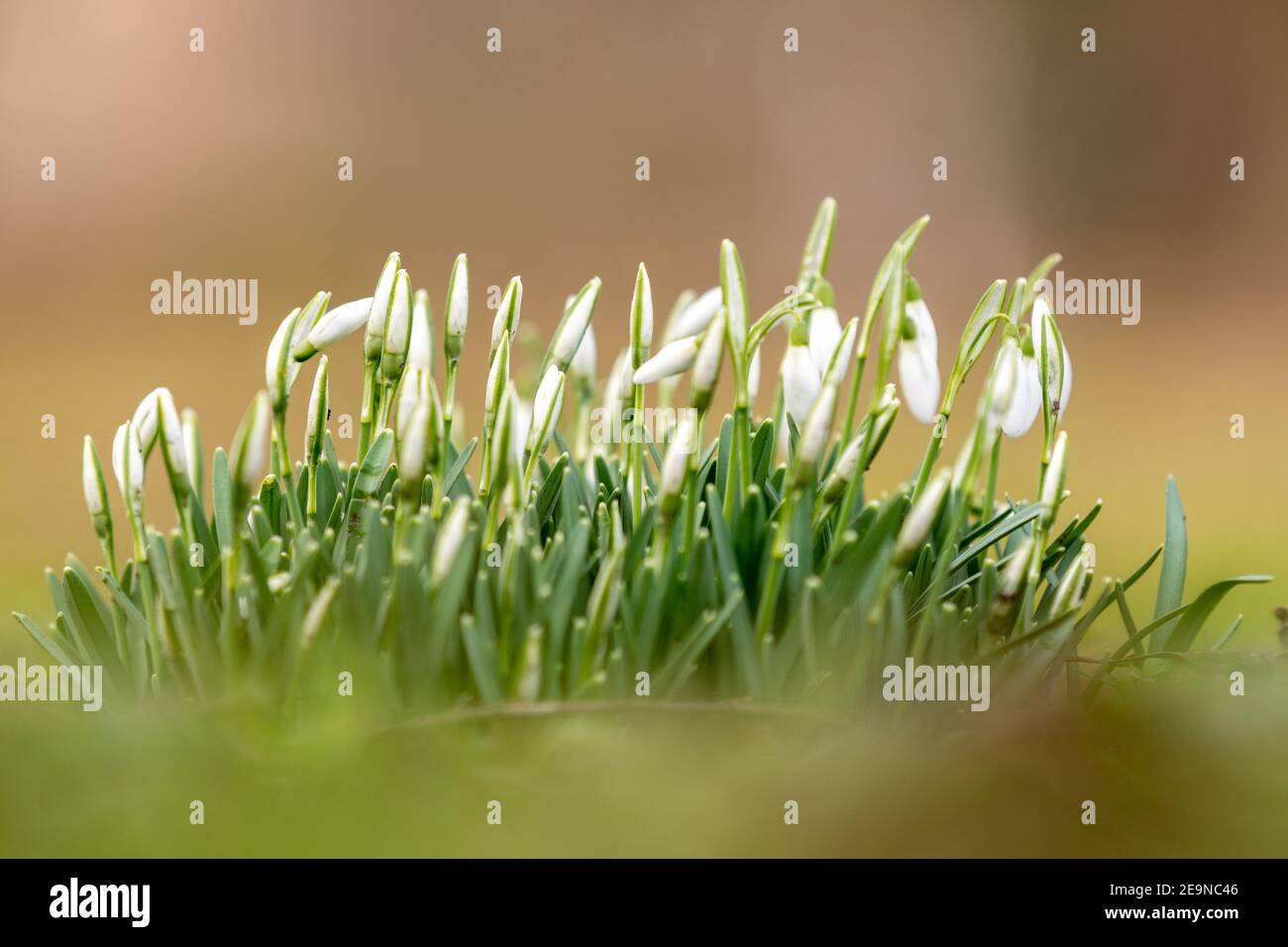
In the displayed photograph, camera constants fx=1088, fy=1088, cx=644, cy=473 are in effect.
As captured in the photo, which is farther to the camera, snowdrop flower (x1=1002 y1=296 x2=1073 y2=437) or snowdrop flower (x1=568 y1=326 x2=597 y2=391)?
snowdrop flower (x1=568 y1=326 x2=597 y2=391)

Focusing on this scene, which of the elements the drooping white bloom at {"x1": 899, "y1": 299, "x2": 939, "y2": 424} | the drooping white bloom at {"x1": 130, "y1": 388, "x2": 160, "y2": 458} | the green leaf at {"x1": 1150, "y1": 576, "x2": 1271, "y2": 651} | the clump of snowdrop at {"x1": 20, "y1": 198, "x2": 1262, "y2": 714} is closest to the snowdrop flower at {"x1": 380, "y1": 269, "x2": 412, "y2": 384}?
the clump of snowdrop at {"x1": 20, "y1": 198, "x2": 1262, "y2": 714}

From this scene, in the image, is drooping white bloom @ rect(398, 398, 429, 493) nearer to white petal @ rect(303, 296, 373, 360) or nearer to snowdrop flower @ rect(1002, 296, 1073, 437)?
white petal @ rect(303, 296, 373, 360)

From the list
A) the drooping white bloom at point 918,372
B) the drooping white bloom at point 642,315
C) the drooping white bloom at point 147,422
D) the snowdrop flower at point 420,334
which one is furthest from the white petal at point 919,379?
the drooping white bloom at point 147,422

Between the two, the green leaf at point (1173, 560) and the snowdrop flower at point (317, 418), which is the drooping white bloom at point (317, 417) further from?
the green leaf at point (1173, 560)

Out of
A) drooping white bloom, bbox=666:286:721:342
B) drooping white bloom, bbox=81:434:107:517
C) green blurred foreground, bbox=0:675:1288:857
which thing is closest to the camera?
green blurred foreground, bbox=0:675:1288:857

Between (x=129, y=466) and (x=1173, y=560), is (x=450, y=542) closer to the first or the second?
(x=129, y=466)

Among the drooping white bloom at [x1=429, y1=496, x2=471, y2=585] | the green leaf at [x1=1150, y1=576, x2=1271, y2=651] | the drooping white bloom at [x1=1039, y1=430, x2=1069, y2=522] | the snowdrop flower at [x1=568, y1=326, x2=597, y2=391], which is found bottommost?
the green leaf at [x1=1150, y1=576, x2=1271, y2=651]
